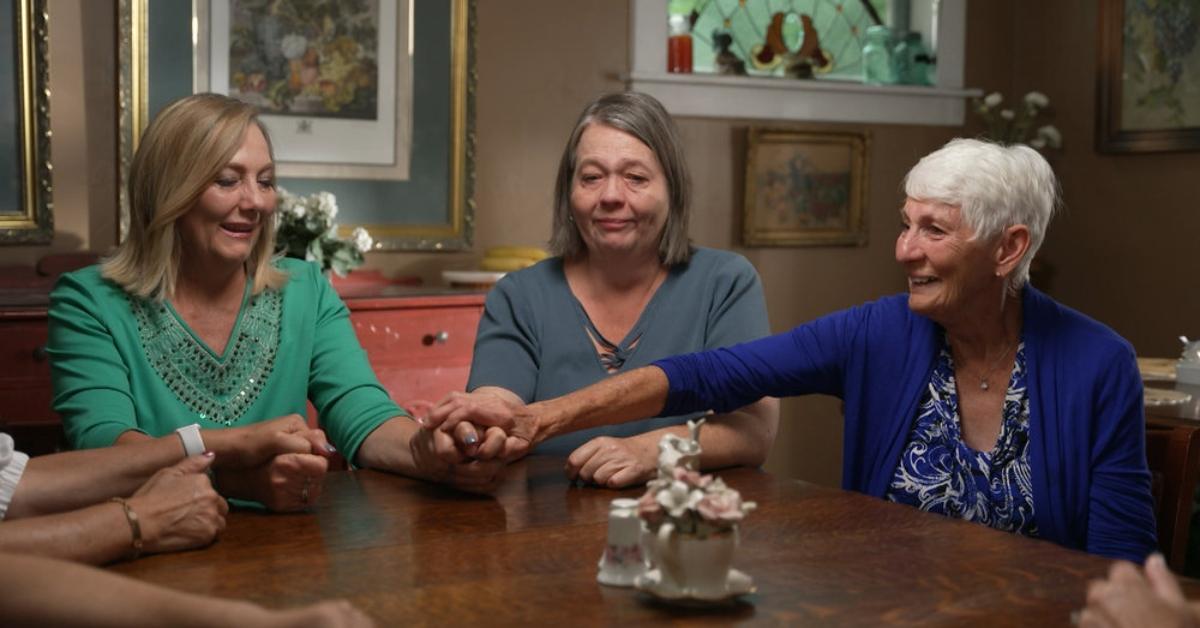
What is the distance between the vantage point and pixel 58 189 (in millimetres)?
4305

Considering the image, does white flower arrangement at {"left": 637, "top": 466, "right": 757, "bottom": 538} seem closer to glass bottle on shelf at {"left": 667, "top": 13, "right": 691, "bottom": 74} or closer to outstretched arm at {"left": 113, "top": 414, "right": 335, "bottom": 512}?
outstretched arm at {"left": 113, "top": 414, "right": 335, "bottom": 512}

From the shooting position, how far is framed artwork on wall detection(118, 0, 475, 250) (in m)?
4.42

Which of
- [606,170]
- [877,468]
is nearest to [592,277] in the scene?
[606,170]

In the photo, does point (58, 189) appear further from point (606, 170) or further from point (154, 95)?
point (606, 170)

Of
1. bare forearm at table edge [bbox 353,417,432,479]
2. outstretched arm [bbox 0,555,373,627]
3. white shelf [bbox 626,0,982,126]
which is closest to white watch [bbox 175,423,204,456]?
bare forearm at table edge [bbox 353,417,432,479]

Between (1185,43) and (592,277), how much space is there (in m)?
3.41

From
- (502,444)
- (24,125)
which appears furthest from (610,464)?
(24,125)

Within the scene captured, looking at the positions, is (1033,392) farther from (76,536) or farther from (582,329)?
(76,536)

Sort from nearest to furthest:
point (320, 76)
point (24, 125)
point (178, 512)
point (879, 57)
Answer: point (178, 512), point (24, 125), point (320, 76), point (879, 57)

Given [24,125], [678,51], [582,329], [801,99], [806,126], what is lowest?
[582,329]

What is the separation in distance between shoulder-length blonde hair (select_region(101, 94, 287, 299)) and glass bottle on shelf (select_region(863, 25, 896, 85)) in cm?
379

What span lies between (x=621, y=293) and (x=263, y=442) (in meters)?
0.93

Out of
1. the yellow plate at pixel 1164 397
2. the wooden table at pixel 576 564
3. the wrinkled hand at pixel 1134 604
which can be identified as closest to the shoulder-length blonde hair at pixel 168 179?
the wooden table at pixel 576 564

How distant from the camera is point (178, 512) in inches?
77.8
